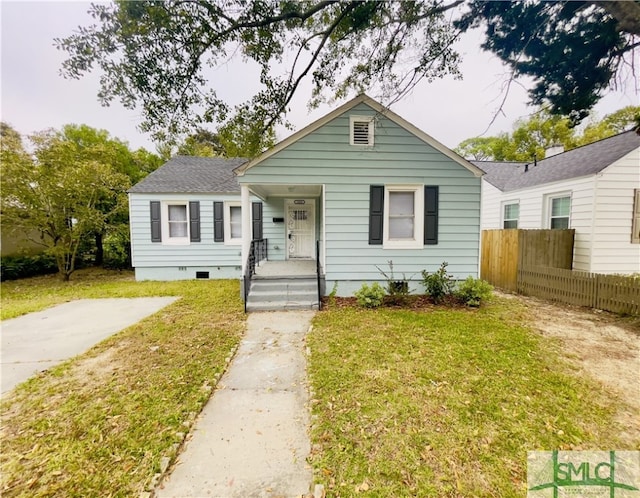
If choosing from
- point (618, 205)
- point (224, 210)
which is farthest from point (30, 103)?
point (618, 205)

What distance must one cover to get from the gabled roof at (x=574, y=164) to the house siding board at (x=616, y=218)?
0.32 m

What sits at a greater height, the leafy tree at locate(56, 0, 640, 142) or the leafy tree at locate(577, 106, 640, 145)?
the leafy tree at locate(577, 106, 640, 145)

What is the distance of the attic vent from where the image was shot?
666cm

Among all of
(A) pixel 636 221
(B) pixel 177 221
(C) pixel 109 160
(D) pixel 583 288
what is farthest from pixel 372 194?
(C) pixel 109 160

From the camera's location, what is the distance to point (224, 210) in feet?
33.1

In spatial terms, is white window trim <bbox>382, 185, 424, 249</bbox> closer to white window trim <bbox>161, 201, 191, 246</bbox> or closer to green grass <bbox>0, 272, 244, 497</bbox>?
green grass <bbox>0, 272, 244, 497</bbox>

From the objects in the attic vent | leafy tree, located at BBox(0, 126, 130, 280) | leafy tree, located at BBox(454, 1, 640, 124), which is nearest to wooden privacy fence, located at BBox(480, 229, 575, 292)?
leafy tree, located at BBox(454, 1, 640, 124)

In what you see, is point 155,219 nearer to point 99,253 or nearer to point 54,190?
point 54,190

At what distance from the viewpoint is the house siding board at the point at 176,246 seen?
9.82 m

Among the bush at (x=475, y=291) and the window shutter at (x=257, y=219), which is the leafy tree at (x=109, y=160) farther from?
the bush at (x=475, y=291)

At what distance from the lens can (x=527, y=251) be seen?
780cm

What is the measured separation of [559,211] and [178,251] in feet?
43.8

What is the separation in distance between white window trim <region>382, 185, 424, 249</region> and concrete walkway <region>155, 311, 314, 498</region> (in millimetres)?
4034

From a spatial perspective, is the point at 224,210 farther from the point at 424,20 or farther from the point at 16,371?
the point at 424,20
